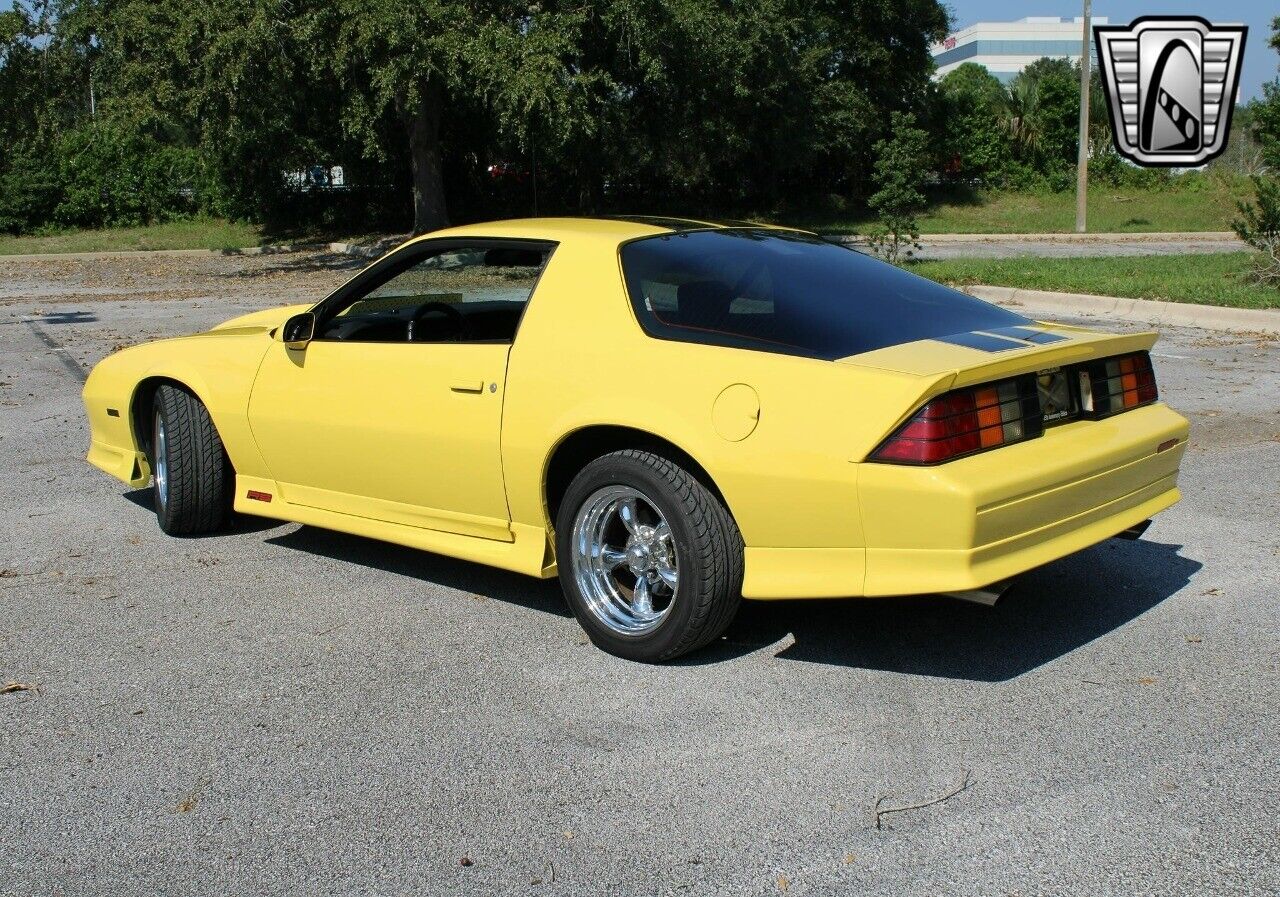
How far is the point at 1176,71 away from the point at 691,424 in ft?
69.2

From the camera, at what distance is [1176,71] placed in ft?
72.9

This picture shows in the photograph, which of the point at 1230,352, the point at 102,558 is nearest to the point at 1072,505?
the point at 102,558

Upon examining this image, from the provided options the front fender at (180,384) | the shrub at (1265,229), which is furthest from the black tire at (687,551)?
the shrub at (1265,229)

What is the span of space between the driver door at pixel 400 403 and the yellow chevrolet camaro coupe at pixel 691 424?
1 centimetres

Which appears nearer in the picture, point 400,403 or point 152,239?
point 400,403

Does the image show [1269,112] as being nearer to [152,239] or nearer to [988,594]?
[152,239]

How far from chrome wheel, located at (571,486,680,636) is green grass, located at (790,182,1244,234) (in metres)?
30.3

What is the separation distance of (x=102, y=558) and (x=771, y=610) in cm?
298

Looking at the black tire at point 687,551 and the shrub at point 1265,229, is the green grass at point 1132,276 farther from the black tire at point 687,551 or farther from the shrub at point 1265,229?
the black tire at point 687,551

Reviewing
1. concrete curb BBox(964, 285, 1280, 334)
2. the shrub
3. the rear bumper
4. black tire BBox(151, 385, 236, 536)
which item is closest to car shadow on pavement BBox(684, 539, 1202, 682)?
the rear bumper

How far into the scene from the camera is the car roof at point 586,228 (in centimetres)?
483

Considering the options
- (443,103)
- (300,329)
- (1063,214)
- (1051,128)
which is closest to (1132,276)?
(300,329)

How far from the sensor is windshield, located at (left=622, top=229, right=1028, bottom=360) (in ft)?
13.9

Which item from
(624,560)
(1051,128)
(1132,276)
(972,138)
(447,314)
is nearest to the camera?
(624,560)
